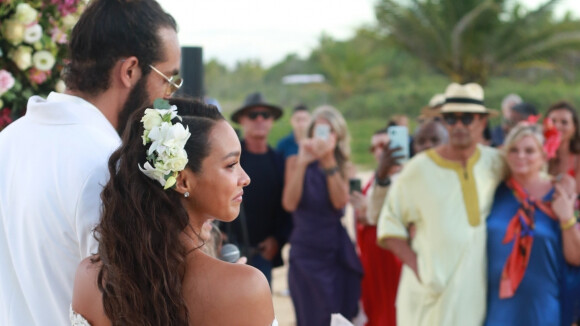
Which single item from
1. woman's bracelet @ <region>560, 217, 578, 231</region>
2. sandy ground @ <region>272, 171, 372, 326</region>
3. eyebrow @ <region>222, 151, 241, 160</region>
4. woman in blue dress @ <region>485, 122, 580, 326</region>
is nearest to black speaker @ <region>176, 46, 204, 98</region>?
woman in blue dress @ <region>485, 122, 580, 326</region>

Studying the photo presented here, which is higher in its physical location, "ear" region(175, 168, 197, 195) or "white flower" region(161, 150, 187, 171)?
"white flower" region(161, 150, 187, 171)

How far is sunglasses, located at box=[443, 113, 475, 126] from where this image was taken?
16.3ft

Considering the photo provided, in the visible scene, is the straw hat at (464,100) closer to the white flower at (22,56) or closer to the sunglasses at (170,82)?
the white flower at (22,56)

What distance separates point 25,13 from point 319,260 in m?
3.14

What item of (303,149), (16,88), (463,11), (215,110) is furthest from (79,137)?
(463,11)

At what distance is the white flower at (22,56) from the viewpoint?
3.25 metres

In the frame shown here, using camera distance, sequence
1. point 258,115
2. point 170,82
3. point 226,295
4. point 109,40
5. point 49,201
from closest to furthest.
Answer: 1. point 226,295
2. point 49,201
3. point 109,40
4. point 170,82
5. point 258,115

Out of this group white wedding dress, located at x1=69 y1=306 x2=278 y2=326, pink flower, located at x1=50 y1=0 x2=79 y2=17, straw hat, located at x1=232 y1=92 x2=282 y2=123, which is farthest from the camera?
straw hat, located at x1=232 y1=92 x2=282 y2=123

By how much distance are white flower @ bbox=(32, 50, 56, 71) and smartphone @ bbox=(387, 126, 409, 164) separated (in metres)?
3.00

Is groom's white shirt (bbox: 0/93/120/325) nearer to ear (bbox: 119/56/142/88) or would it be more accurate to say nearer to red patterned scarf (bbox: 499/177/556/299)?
ear (bbox: 119/56/142/88)

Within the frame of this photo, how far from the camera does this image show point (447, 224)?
4676 millimetres

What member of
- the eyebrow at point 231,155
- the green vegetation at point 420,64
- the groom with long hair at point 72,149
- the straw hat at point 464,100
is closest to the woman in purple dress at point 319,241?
the straw hat at point 464,100

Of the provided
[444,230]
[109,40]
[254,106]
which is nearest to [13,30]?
[109,40]

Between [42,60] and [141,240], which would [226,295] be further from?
[42,60]
